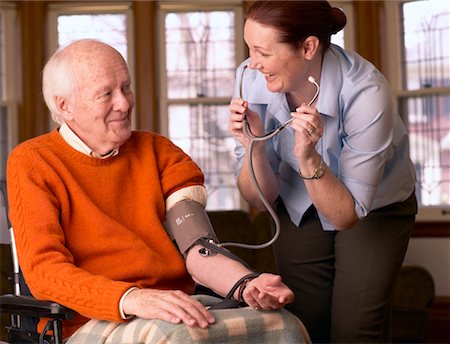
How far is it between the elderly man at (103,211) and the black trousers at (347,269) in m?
0.54

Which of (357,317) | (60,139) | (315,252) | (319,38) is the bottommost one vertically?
(357,317)

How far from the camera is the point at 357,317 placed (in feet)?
8.87

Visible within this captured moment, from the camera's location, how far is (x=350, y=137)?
2506 millimetres

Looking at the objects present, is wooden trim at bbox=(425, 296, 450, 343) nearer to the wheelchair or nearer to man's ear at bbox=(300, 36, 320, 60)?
man's ear at bbox=(300, 36, 320, 60)

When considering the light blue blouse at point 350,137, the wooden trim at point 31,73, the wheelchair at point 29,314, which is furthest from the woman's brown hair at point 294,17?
the wooden trim at point 31,73

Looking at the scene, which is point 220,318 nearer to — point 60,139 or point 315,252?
point 60,139

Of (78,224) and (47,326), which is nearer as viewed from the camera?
(47,326)

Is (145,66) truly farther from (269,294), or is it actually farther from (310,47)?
(269,294)

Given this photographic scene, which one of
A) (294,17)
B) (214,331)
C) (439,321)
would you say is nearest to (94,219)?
(214,331)

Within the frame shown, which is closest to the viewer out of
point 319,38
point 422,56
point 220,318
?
point 220,318

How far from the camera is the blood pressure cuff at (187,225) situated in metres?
2.24

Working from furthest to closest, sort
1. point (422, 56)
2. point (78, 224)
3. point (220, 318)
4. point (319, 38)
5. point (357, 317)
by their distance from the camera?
1. point (422, 56)
2. point (357, 317)
3. point (319, 38)
4. point (78, 224)
5. point (220, 318)

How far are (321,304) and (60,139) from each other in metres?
1.06

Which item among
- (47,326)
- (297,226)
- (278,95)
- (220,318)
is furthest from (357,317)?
(47,326)
